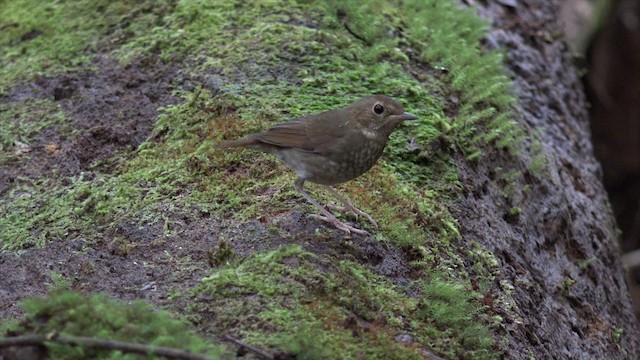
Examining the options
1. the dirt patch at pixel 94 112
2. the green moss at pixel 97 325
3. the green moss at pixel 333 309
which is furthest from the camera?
the dirt patch at pixel 94 112

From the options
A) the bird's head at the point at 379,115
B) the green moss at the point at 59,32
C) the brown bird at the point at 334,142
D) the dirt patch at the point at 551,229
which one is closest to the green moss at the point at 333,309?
the dirt patch at the point at 551,229

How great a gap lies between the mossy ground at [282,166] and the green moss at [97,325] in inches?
16.1

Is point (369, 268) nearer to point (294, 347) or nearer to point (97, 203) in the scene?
point (294, 347)

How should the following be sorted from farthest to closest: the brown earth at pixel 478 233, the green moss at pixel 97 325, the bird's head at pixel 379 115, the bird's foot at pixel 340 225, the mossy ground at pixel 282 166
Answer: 1. the bird's head at pixel 379 115
2. the bird's foot at pixel 340 225
3. the brown earth at pixel 478 233
4. the mossy ground at pixel 282 166
5. the green moss at pixel 97 325

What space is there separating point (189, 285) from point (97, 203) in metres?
1.19

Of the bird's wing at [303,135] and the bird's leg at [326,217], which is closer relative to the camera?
the bird's leg at [326,217]

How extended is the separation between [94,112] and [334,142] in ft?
6.31

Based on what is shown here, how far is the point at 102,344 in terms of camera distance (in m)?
3.18

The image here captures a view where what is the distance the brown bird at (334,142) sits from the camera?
4.79m

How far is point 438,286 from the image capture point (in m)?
4.36

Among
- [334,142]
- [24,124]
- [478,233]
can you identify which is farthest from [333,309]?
[24,124]

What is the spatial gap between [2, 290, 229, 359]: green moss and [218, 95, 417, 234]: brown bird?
1.47 metres

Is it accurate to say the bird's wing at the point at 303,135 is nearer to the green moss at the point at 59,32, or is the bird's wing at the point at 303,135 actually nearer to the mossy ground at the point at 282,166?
the mossy ground at the point at 282,166

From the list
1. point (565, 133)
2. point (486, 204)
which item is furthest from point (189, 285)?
point (565, 133)
